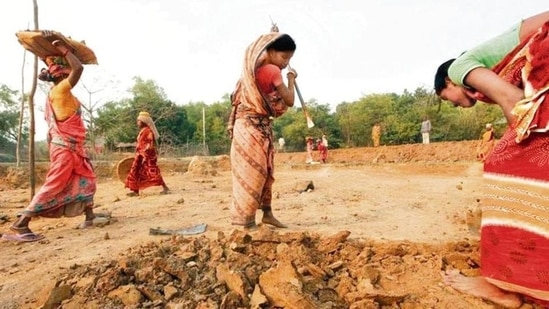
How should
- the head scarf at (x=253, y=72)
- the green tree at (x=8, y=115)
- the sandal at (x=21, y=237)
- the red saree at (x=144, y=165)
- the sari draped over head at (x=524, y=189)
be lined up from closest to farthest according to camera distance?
the sari draped over head at (x=524, y=189) → the head scarf at (x=253, y=72) → the sandal at (x=21, y=237) → the red saree at (x=144, y=165) → the green tree at (x=8, y=115)

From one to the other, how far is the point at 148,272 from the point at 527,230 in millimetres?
1835

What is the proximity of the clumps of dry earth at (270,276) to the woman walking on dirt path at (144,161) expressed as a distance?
503 centimetres

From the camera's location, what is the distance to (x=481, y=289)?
1.87 metres

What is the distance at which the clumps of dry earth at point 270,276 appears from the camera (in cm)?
192

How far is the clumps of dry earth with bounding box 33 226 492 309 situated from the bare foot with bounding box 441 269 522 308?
0.05m

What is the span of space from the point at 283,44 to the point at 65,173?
248 cm

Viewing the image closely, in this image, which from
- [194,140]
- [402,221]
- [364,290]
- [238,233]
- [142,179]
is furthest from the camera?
[194,140]

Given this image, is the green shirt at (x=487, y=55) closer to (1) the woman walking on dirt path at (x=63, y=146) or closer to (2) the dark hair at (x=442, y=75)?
(2) the dark hair at (x=442, y=75)

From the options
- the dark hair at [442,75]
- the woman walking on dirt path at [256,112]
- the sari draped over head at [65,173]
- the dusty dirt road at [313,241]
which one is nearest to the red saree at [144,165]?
the dusty dirt road at [313,241]

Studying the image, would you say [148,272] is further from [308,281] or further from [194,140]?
[194,140]

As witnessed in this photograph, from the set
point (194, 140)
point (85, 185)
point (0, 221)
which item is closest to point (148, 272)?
point (85, 185)

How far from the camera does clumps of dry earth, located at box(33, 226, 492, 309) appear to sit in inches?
75.7

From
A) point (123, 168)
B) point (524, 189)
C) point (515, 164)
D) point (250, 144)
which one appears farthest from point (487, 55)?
point (123, 168)

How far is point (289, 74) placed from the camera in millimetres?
3602
